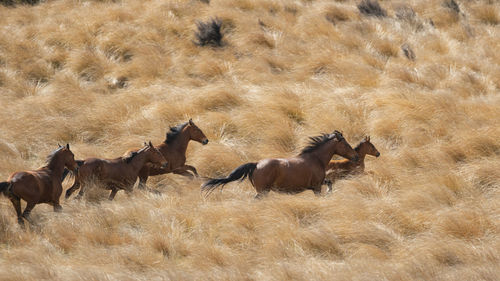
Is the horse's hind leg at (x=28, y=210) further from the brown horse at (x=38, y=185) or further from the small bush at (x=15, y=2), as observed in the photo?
the small bush at (x=15, y=2)

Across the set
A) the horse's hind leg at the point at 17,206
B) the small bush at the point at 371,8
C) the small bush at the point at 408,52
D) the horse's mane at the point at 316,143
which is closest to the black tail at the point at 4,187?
the horse's hind leg at the point at 17,206

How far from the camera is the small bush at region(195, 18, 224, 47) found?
1422 cm

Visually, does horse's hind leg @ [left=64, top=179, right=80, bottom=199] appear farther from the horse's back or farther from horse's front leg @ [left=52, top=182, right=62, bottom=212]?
the horse's back

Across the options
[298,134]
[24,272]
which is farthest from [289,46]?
[24,272]

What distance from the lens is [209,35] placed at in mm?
14188

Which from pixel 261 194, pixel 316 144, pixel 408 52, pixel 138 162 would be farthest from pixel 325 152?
pixel 408 52

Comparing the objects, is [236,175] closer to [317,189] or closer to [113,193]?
[317,189]

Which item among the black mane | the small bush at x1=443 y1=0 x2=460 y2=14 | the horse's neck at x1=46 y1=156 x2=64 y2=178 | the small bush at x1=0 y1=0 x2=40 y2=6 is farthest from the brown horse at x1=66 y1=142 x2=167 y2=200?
the small bush at x1=443 y1=0 x2=460 y2=14

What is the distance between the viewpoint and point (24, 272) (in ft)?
19.0

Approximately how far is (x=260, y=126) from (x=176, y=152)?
78.6 inches

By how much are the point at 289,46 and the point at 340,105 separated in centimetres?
306

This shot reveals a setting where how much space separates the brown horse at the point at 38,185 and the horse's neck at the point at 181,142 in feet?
5.70

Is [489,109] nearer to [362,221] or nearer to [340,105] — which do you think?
[340,105]

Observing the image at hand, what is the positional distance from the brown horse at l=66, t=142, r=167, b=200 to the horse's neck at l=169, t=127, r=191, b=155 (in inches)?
24.1
